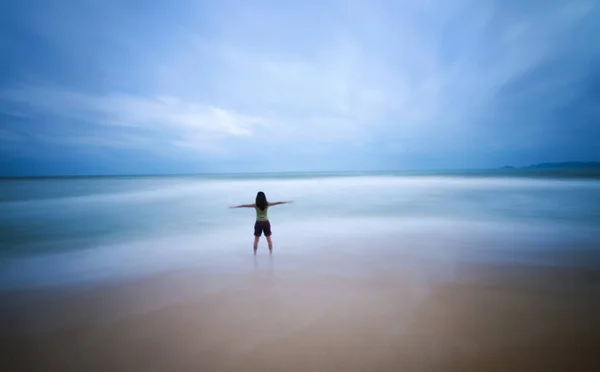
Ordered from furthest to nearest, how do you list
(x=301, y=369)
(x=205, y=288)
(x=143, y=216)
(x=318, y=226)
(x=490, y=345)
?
(x=143, y=216), (x=318, y=226), (x=205, y=288), (x=490, y=345), (x=301, y=369)

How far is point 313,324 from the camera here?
4328 millimetres

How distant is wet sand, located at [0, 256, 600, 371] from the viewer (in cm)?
356

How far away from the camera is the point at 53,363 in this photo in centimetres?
357

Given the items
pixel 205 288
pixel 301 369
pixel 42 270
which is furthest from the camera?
pixel 42 270

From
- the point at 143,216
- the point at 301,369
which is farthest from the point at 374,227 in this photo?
the point at 143,216

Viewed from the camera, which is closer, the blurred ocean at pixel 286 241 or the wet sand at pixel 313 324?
the wet sand at pixel 313 324

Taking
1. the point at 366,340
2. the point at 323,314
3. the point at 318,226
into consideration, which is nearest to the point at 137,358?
the point at 323,314

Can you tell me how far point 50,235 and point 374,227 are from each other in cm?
1446

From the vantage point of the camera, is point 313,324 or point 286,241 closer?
point 313,324

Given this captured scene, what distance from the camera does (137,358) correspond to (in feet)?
11.9

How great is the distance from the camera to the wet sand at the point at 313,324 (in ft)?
11.7

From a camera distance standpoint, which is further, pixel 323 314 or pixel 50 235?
pixel 50 235

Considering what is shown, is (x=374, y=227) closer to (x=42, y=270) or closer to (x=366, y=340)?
(x=366, y=340)

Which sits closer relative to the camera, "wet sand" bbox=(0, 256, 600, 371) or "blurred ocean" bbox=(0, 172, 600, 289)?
"wet sand" bbox=(0, 256, 600, 371)
